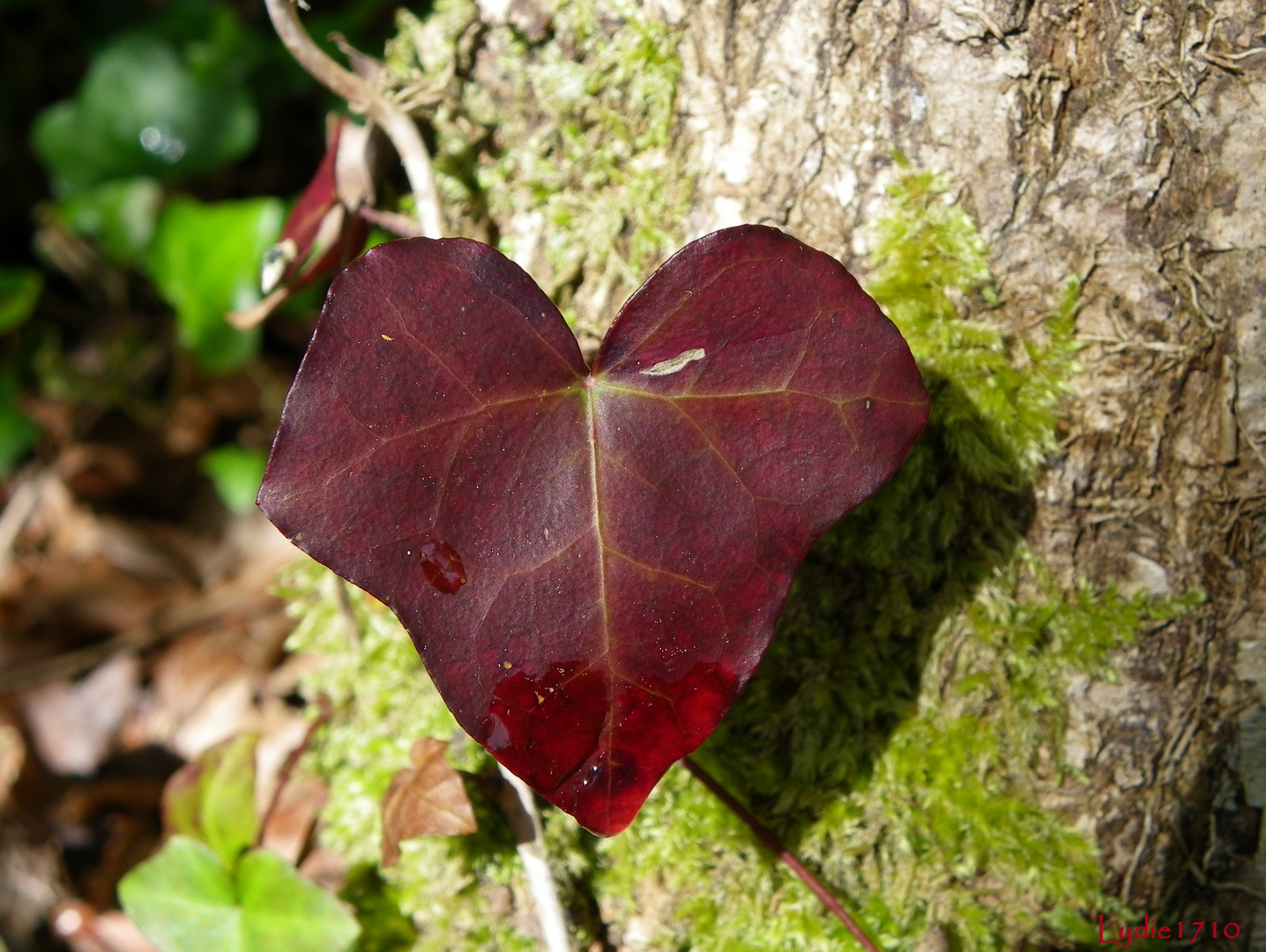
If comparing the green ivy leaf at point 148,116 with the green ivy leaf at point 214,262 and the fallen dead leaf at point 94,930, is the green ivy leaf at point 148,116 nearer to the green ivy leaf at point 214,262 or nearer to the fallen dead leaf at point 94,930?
the green ivy leaf at point 214,262

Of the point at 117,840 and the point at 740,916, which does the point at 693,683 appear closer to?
the point at 740,916

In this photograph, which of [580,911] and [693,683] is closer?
[693,683]

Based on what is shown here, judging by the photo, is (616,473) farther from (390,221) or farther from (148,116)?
(148,116)

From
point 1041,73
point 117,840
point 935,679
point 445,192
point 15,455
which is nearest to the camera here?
point 1041,73

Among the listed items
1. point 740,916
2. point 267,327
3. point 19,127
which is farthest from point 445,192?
point 19,127

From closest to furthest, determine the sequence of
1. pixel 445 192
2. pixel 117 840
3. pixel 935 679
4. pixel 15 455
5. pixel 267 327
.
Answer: pixel 935 679 < pixel 445 192 < pixel 117 840 < pixel 15 455 < pixel 267 327

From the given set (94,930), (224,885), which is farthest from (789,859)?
(94,930)
